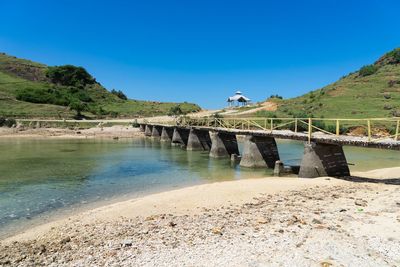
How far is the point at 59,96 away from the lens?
96375 mm

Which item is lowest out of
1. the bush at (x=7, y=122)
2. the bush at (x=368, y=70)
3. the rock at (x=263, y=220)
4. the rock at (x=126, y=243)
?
the rock at (x=126, y=243)

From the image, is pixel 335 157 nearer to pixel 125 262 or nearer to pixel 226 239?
pixel 226 239

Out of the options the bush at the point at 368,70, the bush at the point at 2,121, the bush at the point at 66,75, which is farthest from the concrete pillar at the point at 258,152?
the bush at the point at 66,75

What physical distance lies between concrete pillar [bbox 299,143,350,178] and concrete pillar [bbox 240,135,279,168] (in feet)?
18.6

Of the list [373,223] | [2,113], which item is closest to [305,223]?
[373,223]

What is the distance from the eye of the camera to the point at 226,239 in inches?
344

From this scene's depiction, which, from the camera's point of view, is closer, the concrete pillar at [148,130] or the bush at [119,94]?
the concrete pillar at [148,130]

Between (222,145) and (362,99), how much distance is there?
3938 centimetres

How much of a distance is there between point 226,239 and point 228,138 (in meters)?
22.6

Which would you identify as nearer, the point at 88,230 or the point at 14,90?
the point at 88,230

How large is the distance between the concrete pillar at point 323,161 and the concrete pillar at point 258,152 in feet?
Answer: 18.6

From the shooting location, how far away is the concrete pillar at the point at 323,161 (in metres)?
18.0

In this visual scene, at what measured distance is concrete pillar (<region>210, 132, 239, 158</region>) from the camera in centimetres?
3021

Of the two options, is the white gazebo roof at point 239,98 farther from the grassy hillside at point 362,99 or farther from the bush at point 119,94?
the bush at point 119,94
